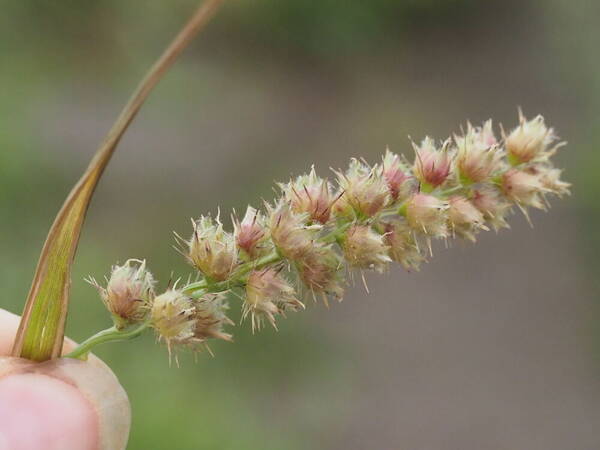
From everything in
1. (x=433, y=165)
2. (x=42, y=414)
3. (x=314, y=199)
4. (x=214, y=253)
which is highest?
(x=433, y=165)

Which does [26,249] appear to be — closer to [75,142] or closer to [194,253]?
[75,142]

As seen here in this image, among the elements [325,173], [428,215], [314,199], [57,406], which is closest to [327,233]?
[314,199]

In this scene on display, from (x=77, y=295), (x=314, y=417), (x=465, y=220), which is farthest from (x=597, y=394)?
(x=465, y=220)

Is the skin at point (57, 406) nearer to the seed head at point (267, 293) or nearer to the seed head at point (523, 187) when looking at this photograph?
the seed head at point (267, 293)

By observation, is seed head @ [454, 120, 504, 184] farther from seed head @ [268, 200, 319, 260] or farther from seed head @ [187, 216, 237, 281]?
seed head @ [187, 216, 237, 281]

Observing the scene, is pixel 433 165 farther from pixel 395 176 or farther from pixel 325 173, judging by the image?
pixel 325 173

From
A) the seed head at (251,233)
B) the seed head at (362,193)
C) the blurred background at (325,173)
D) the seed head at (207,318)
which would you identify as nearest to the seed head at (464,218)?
the seed head at (362,193)
